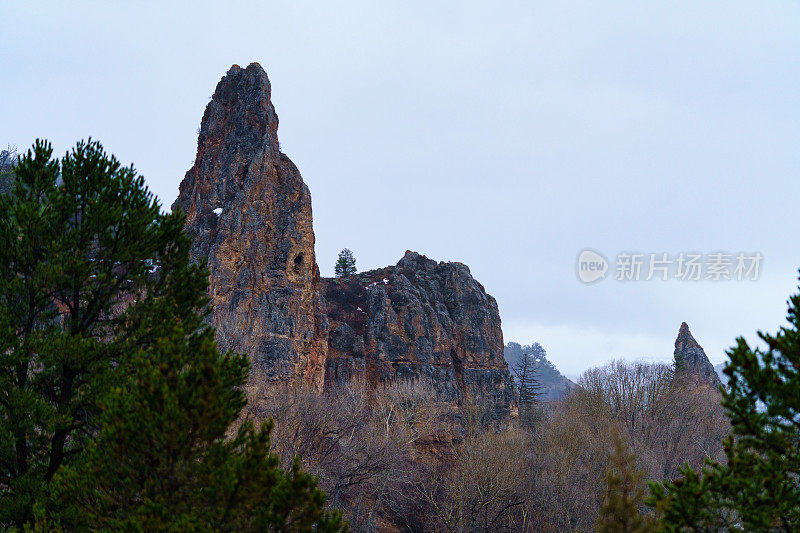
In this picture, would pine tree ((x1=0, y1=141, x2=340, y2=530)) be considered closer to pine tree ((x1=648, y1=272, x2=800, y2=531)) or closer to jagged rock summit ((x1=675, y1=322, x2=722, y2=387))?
pine tree ((x1=648, y1=272, x2=800, y2=531))

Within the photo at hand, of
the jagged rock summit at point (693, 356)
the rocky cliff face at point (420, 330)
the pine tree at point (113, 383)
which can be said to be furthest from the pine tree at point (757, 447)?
the jagged rock summit at point (693, 356)

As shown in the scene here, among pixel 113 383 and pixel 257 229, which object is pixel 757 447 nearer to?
pixel 113 383

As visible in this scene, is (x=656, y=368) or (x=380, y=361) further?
(x=380, y=361)

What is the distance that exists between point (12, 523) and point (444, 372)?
48.2 m

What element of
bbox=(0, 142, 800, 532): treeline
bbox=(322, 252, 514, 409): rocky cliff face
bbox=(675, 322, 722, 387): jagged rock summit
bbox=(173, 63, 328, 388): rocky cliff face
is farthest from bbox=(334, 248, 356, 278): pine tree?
bbox=(0, 142, 800, 532): treeline

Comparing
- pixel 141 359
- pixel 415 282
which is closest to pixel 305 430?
pixel 141 359

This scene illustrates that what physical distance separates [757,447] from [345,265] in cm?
6207

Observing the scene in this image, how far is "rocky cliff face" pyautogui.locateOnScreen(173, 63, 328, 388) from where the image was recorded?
4219cm

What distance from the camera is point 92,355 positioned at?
9.89 metres

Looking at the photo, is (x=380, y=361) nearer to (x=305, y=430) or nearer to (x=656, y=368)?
(x=305, y=430)

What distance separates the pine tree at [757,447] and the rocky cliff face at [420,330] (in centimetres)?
4359

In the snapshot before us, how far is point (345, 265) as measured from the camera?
223 ft

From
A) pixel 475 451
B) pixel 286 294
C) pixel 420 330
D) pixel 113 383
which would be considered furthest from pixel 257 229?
pixel 113 383

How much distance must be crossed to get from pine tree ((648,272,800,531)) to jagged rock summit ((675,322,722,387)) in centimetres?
6757
